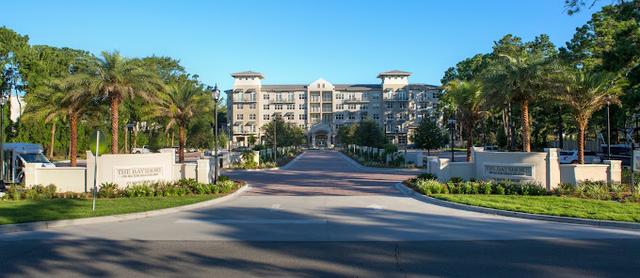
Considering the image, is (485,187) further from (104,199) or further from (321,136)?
(321,136)

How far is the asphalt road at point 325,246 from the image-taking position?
7.57 meters

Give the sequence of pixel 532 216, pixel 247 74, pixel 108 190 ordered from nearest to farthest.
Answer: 1. pixel 532 216
2. pixel 108 190
3. pixel 247 74

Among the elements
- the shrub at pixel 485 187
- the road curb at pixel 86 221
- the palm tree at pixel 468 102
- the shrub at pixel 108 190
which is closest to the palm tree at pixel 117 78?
the shrub at pixel 108 190

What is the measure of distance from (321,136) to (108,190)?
10359 centimetres

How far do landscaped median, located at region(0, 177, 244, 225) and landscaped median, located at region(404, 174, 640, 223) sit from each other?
8131 mm

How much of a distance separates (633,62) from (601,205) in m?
18.5

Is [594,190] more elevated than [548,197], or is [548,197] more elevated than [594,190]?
[594,190]

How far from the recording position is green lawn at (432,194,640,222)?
12.6 m

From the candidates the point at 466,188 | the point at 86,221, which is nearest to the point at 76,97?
the point at 86,221

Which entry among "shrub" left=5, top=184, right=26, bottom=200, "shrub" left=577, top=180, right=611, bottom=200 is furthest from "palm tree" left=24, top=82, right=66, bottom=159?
"shrub" left=577, top=180, right=611, bottom=200

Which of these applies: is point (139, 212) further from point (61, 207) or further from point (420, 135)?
point (420, 135)

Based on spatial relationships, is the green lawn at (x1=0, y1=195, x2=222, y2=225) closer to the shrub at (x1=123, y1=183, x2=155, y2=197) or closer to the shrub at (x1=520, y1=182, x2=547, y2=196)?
the shrub at (x1=123, y1=183, x2=155, y2=197)

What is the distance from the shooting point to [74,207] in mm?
14602

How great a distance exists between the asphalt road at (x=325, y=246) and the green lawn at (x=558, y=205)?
1042mm
